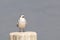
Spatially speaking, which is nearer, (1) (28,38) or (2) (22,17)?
(1) (28,38)

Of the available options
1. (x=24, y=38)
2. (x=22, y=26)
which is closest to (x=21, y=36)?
(x=24, y=38)

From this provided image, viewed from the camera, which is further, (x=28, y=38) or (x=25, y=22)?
(x=25, y=22)

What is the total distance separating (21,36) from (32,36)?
1.35 feet

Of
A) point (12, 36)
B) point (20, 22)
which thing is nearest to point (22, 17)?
point (20, 22)

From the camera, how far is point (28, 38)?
297 inches

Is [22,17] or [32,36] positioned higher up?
[22,17]

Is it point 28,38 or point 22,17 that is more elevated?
point 22,17

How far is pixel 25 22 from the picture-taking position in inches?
361

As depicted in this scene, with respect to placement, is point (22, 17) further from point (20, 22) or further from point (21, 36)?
point (21, 36)

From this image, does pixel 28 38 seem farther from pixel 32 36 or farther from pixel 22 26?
pixel 22 26

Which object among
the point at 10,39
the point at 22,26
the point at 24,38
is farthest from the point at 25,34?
the point at 22,26

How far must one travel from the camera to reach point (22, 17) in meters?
9.16

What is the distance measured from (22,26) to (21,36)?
154cm

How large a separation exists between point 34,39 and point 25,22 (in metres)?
1.71
